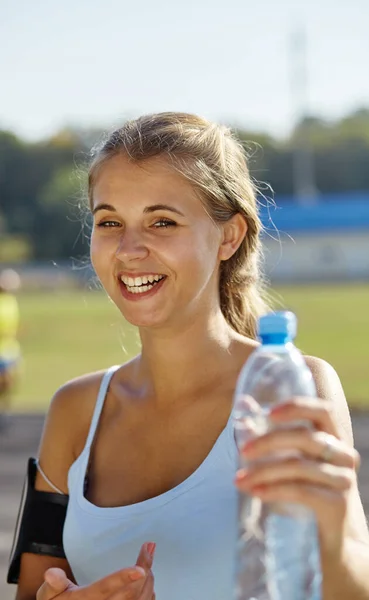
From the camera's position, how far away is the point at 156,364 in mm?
2348

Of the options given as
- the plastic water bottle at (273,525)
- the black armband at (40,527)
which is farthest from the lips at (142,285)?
the plastic water bottle at (273,525)

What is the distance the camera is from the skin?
2102mm

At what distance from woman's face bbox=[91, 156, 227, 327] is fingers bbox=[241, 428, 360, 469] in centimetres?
94

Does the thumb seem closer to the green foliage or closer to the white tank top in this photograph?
the white tank top

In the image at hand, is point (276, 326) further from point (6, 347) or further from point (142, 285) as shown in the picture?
point (6, 347)

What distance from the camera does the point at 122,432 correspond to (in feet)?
7.75

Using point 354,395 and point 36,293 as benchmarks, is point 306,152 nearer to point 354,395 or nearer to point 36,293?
point 36,293

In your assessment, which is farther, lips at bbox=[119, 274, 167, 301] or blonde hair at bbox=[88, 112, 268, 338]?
blonde hair at bbox=[88, 112, 268, 338]

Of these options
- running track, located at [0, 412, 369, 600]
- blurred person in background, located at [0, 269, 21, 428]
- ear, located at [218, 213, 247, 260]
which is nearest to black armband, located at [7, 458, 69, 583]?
ear, located at [218, 213, 247, 260]

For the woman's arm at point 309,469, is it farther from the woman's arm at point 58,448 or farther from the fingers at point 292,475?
the woman's arm at point 58,448

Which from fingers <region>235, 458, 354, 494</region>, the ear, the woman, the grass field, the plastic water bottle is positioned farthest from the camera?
the grass field

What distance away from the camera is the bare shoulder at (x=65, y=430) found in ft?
7.67

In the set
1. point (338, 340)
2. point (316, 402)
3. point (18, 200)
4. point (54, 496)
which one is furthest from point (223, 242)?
point (18, 200)

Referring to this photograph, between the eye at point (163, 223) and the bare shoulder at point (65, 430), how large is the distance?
0.51 m
